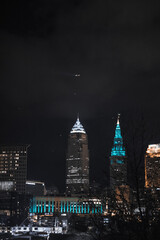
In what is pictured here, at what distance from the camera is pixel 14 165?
7485 inches

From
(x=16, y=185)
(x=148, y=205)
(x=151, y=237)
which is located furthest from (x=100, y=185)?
(x=16, y=185)

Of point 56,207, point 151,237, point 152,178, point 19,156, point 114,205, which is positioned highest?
point 19,156

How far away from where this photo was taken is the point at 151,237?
11.9 m

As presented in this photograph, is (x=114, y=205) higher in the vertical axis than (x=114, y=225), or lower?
higher

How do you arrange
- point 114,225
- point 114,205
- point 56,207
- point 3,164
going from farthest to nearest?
point 3,164
point 56,207
point 114,225
point 114,205

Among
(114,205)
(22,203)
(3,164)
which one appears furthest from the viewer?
(3,164)

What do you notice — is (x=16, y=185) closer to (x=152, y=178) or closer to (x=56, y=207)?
(x=56, y=207)

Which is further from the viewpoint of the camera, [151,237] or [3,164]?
[3,164]

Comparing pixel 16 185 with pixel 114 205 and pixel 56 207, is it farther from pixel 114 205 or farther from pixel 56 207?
pixel 114 205

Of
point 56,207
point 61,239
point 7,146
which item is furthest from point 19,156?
point 61,239

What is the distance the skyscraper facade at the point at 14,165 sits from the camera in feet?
606

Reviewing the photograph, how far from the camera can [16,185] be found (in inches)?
7200

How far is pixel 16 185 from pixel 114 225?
174m

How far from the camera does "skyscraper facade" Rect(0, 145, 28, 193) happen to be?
606 feet
